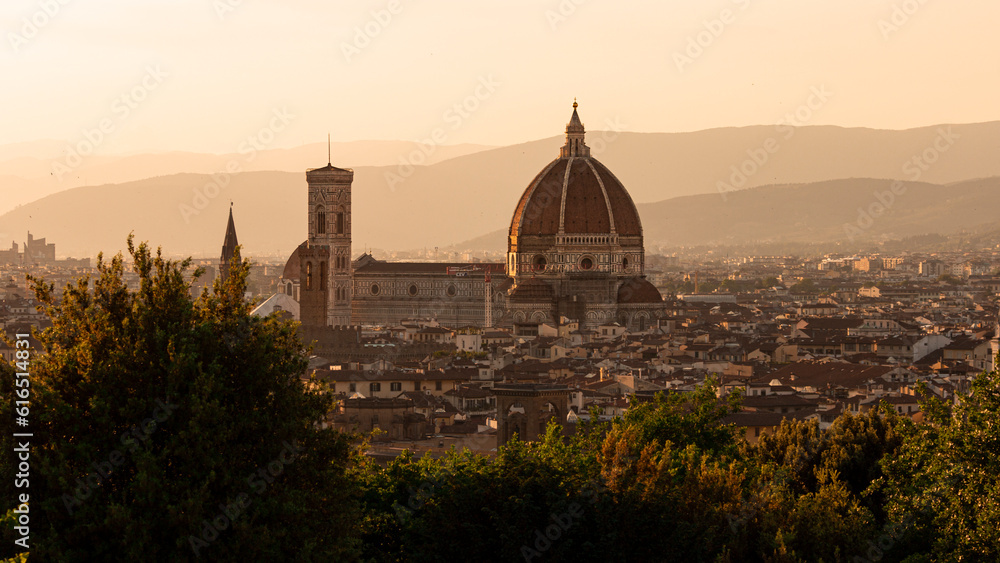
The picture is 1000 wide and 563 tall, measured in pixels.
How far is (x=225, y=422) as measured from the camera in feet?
62.7

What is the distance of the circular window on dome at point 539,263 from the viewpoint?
103m

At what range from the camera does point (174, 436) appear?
1869 centimetres

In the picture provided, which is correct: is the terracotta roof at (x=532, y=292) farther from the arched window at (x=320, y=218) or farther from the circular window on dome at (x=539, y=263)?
the arched window at (x=320, y=218)

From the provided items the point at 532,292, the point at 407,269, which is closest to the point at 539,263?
the point at 532,292

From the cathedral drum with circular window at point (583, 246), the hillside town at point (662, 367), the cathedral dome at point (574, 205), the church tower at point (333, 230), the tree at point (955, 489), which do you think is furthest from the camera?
the cathedral dome at point (574, 205)

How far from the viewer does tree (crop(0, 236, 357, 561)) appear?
60.0ft

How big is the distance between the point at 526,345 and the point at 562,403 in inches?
1398

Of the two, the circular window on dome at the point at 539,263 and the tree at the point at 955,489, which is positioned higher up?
the circular window on dome at the point at 539,263

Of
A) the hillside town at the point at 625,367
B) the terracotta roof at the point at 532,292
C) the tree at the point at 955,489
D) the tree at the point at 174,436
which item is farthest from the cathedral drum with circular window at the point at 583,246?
the tree at the point at 174,436

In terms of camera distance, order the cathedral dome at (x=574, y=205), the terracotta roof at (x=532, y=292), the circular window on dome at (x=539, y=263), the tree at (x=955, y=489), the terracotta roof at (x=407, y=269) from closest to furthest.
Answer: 1. the tree at (x=955, y=489)
2. the terracotta roof at (x=532, y=292)
3. the cathedral dome at (x=574, y=205)
4. the circular window on dome at (x=539, y=263)
5. the terracotta roof at (x=407, y=269)

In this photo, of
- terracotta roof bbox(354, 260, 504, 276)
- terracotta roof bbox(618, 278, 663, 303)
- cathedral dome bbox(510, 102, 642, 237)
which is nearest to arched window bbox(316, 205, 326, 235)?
terracotta roof bbox(354, 260, 504, 276)

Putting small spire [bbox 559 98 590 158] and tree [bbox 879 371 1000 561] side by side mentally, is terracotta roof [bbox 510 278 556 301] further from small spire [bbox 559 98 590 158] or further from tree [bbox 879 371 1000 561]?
tree [bbox 879 371 1000 561]

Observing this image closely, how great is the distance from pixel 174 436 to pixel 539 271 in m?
84.4

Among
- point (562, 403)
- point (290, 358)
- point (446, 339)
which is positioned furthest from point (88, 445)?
point (446, 339)
